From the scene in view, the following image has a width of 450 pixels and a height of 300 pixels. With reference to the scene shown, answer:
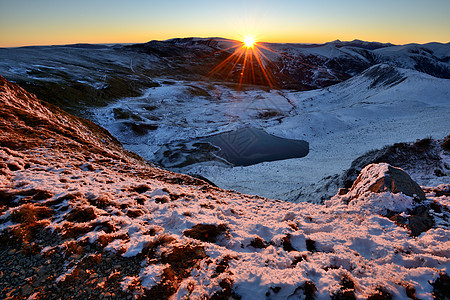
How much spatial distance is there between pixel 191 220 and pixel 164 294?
2.68m

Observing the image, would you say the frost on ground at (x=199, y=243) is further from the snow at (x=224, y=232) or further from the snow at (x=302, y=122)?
the snow at (x=302, y=122)

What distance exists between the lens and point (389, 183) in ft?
27.3

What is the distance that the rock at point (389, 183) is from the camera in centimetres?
802

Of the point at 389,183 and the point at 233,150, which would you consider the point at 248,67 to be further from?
the point at 389,183

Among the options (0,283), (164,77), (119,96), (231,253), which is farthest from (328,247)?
(164,77)

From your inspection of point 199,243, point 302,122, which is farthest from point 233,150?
point 199,243

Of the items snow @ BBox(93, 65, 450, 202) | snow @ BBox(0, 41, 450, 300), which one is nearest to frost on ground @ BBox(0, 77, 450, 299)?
snow @ BBox(0, 41, 450, 300)

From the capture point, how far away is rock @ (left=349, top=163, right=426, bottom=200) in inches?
316

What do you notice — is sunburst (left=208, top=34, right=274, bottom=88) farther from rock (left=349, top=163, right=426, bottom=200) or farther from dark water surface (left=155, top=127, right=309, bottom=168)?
rock (left=349, top=163, right=426, bottom=200)

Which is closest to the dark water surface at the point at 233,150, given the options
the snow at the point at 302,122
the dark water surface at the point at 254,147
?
the dark water surface at the point at 254,147

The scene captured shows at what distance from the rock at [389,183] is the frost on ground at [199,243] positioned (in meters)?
0.06

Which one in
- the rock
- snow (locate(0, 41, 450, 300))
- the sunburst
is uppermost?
the sunburst

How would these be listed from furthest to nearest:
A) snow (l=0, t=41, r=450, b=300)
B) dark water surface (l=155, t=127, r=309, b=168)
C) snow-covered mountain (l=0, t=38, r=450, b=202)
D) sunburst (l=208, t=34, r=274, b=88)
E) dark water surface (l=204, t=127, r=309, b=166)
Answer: sunburst (l=208, t=34, r=274, b=88)
dark water surface (l=204, t=127, r=309, b=166)
dark water surface (l=155, t=127, r=309, b=168)
snow-covered mountain (l=0, t=38, r=450, b=202)
snow (l=0, t=41, r=450, b=300)

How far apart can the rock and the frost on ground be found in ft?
0.20
